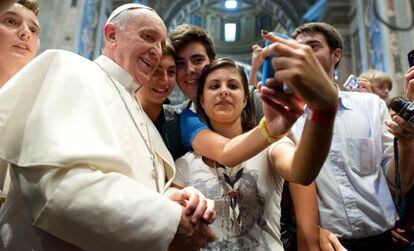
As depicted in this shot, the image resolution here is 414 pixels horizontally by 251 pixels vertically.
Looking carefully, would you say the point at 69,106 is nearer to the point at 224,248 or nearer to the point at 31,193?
the point at 31,193

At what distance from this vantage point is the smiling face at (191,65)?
2.52 m

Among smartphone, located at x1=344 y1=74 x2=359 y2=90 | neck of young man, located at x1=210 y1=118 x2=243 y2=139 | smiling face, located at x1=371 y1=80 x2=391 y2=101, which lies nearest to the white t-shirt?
neck of young man, located at x1=210 y1=118 x2=243 y2=139

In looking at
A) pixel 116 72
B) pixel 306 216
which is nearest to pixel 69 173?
pixel 116 72

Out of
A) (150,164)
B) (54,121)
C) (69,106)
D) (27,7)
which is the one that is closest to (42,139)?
(54,121)

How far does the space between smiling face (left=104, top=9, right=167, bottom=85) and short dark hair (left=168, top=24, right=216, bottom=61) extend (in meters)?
0.56

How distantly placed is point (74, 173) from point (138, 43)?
38.0 inches

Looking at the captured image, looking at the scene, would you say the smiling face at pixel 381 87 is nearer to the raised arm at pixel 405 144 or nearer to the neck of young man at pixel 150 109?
the raised arm at pixel 405 144

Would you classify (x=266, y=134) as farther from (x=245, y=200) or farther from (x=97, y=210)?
(x=97, y=210)

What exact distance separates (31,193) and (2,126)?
30cm

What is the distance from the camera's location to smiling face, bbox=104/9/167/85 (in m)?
1.98

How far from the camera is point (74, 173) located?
120 centimetres

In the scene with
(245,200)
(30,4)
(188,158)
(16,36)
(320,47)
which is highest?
(30,4)

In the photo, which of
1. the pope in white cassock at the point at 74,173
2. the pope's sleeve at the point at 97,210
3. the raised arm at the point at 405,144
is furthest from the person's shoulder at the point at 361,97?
the pope's sleeve at the point at 97,210

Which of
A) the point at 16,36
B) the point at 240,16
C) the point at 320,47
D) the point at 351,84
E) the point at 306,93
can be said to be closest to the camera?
the point at 306,93
